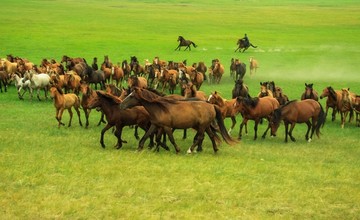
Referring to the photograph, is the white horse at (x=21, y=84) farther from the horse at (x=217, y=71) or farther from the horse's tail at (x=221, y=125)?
the horse's tail at (x=221, y=125)

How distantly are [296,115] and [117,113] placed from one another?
581 centimetres

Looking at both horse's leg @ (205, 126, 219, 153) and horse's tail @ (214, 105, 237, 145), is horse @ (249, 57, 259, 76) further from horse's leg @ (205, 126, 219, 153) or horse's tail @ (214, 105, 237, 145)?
horse's leg @ (205, 126, 219, 153)

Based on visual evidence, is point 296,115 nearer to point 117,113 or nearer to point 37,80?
point 117,113

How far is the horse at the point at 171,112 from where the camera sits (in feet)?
46.3

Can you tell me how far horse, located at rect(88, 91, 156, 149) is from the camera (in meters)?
14.9

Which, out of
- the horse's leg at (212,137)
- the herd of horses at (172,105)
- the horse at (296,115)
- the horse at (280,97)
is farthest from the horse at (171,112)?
the horse at (280,97)

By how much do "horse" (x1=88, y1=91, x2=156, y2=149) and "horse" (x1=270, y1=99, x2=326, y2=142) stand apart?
436cm

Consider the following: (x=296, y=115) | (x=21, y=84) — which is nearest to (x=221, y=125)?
(x=296, y=115)

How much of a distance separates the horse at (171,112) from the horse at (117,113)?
2.13 feet

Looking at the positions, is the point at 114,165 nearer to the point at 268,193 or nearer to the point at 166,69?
the point at 268,193

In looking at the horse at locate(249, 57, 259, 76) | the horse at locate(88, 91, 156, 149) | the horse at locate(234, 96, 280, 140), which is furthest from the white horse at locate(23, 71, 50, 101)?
the horse at locate(249, 57, 259, 76)

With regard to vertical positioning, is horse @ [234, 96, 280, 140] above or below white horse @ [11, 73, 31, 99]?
above

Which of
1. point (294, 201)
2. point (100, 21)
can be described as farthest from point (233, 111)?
point (100, 21)

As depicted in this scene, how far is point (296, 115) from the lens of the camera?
55.9ft
